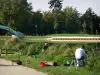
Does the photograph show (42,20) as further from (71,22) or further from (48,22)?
(71,22)

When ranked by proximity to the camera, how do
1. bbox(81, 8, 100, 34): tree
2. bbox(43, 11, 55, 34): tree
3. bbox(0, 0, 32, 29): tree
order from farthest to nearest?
bbox(81, 8, 100, 34): tree
bbox(43, 11, 55, 34): tree
bbox(0, 0, 32, 29): tree

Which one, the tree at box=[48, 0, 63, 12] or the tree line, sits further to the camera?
the tree at box=[48, 0, 63, 12]

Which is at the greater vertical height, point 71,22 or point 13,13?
point 13,13

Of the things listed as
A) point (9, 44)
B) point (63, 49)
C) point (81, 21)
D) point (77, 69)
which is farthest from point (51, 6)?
point (77, 69)

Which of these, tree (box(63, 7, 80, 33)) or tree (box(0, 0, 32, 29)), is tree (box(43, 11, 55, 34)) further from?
tree (box(0, 0, 32, 29))

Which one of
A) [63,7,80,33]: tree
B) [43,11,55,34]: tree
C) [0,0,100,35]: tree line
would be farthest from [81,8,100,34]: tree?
[43,11,55,34]: tree

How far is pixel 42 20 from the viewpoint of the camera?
103 m

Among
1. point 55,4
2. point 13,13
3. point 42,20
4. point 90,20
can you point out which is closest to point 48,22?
point 42,20

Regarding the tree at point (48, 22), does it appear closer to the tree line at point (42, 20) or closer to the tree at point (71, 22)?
the tree line at point (42, 20)

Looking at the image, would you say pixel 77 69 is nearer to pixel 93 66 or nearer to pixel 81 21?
pixel 93 66

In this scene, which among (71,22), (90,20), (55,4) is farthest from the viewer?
(55,4)

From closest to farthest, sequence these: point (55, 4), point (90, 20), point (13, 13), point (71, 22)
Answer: point (13, 13) → point (71, 22) → point (90, 20) → point (55, 4)

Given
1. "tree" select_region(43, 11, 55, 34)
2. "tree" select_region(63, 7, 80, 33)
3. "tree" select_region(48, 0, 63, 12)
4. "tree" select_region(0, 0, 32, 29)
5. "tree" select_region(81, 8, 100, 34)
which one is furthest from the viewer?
"tree" select_region(48, 0, 63, 12)

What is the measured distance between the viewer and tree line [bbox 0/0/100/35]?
100062 millimetres
